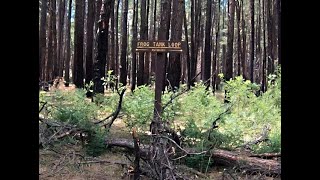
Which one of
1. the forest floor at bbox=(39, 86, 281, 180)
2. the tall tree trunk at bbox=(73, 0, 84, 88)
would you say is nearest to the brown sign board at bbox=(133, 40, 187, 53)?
the forest floor at bbox=(39, 86, 281, 180)

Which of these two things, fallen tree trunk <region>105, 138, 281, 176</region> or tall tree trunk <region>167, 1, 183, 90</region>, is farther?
tall tree trunk <region>167, 1, 183, 90</region>

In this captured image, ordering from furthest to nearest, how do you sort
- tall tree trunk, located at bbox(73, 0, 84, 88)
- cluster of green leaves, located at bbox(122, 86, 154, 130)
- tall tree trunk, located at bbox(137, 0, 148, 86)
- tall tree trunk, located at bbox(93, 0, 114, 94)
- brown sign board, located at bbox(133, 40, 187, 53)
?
tall tree trunk, located at bbox(137, 0, 148, 86)
tall tree trunk, located at bbox(73, 0, 84, 88)
tall tree trunk, located at bbox(93, 0, 114, 94)
cluster of green leaves, located at bbox(122, 86, 154, 130)
brown sign board, located at bbox(133, 40, 187, 53)

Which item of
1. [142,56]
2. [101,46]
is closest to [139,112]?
[101,46]

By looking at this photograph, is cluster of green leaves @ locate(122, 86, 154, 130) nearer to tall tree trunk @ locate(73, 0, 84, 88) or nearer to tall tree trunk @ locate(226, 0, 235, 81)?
tall tree trunk @ locate(226, 0, 235, 81)

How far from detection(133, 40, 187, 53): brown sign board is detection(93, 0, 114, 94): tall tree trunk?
21.7 feet

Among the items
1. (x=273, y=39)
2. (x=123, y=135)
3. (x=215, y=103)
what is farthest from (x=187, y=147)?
(x=273, y=39)

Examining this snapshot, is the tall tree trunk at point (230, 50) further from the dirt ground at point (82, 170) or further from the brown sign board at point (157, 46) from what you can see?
the dirt ground at point (82, 170)

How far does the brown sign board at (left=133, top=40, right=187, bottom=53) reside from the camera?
6457mm

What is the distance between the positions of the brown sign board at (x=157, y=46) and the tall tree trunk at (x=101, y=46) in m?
6.61

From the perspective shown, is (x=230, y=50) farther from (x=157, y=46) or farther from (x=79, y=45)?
(x=157, y=46)

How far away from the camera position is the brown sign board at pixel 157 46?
6.46m

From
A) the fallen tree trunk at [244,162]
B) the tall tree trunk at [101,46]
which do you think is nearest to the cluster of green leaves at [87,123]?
the fallen tree trunk at [244,162]
